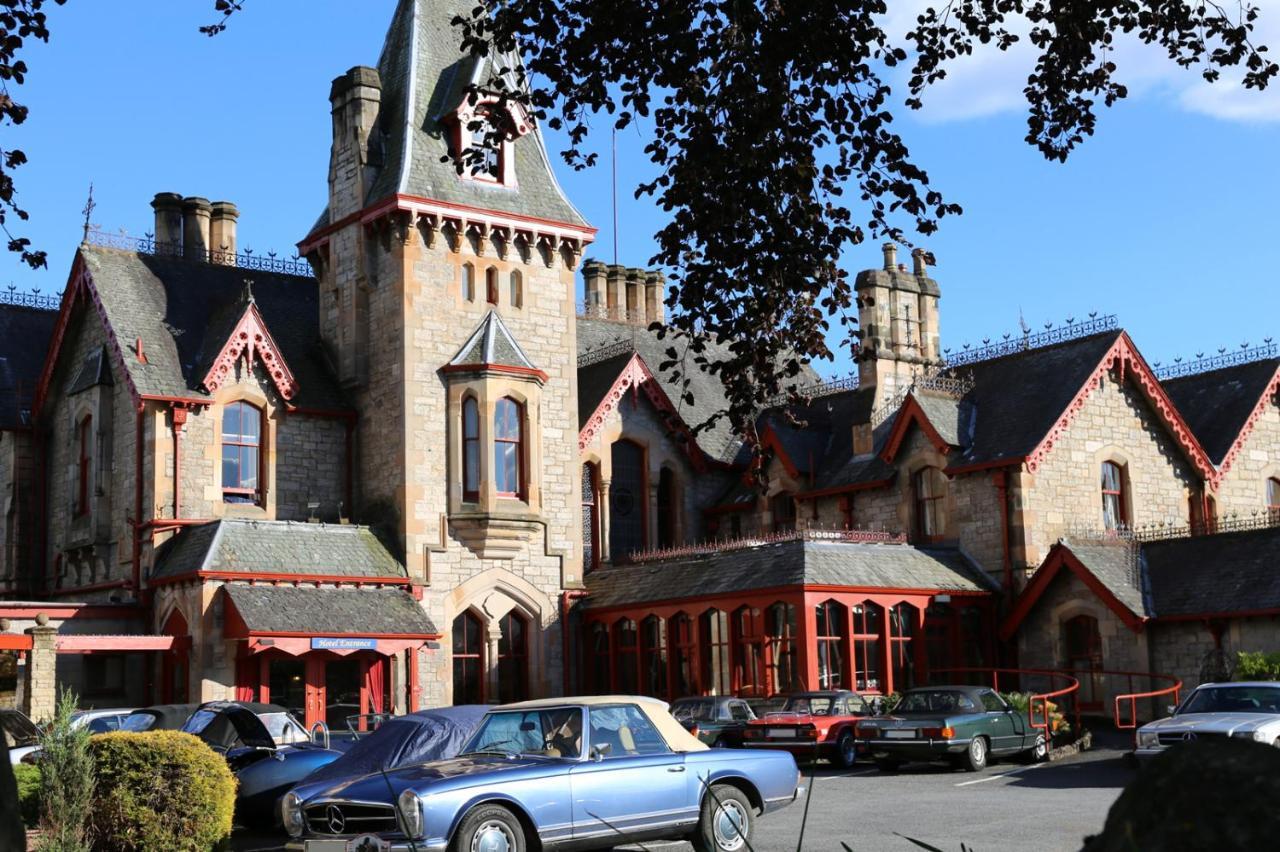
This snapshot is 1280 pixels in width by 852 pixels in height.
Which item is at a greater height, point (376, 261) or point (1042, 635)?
point (376, 261)

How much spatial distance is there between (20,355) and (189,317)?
5898 millimetres

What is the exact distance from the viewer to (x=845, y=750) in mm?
26906

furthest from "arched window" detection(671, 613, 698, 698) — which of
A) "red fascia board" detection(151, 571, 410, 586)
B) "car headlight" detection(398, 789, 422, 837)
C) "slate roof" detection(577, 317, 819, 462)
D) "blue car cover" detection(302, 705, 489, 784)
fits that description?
"car headlight" detection(398, 789, 422, 837)

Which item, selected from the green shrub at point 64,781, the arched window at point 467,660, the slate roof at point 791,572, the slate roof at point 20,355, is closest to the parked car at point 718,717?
the slate roof at point 791,572

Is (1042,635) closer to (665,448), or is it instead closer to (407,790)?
(665,448)

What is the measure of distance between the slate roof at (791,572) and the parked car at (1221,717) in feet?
32.9

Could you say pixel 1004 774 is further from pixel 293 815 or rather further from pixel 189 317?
pixel 189 317

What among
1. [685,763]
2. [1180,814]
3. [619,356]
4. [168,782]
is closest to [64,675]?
[619,356]

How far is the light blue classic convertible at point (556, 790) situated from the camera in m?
12.8

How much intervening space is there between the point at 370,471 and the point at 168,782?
69.4 feet

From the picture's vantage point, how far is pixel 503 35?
36.8 feet

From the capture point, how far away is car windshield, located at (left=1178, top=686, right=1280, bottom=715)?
21359mm

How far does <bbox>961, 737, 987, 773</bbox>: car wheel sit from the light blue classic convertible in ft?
33.5

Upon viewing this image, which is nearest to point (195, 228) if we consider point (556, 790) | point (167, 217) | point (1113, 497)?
point (167, 217)
